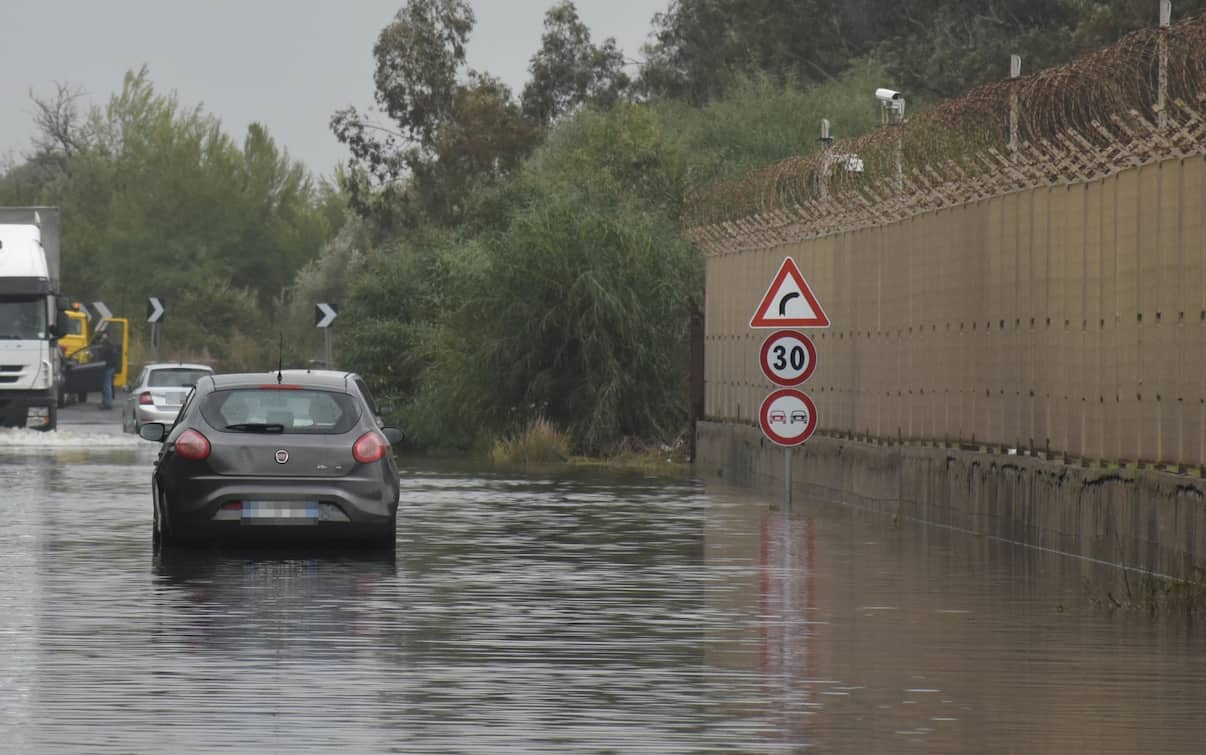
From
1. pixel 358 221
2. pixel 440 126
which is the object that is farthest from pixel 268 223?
pixel 440 126

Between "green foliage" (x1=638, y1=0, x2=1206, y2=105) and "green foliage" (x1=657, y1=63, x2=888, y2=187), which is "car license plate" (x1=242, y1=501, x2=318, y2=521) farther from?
"green foliage" (x1=638, y1=0, x2=1206, y2=105)

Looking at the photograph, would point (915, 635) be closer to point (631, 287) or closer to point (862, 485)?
point (862, 485)

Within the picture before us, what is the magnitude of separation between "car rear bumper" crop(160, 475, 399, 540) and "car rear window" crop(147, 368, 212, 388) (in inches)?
1316

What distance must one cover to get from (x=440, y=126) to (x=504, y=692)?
76.6 m

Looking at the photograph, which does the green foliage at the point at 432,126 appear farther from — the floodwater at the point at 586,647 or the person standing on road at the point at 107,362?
the floodwater at the point at 586,647

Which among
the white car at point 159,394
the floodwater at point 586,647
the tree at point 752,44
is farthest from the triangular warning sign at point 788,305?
the tree at point 752,44

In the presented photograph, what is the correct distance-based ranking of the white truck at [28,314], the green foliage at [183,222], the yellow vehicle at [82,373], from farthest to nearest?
1. the green foliage at [183,222]
2. the yellow vehicle at [82,373]
3. the white truck at [28,314]

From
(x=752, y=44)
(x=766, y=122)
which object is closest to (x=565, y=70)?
(x=752, y=44)

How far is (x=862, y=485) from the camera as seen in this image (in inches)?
1249

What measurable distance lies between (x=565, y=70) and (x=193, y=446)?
256 feet

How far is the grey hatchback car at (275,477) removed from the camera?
2202cm

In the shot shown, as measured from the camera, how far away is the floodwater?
11906mm

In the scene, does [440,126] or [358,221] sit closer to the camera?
[440,126]

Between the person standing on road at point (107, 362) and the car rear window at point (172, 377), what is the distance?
21980 mm
